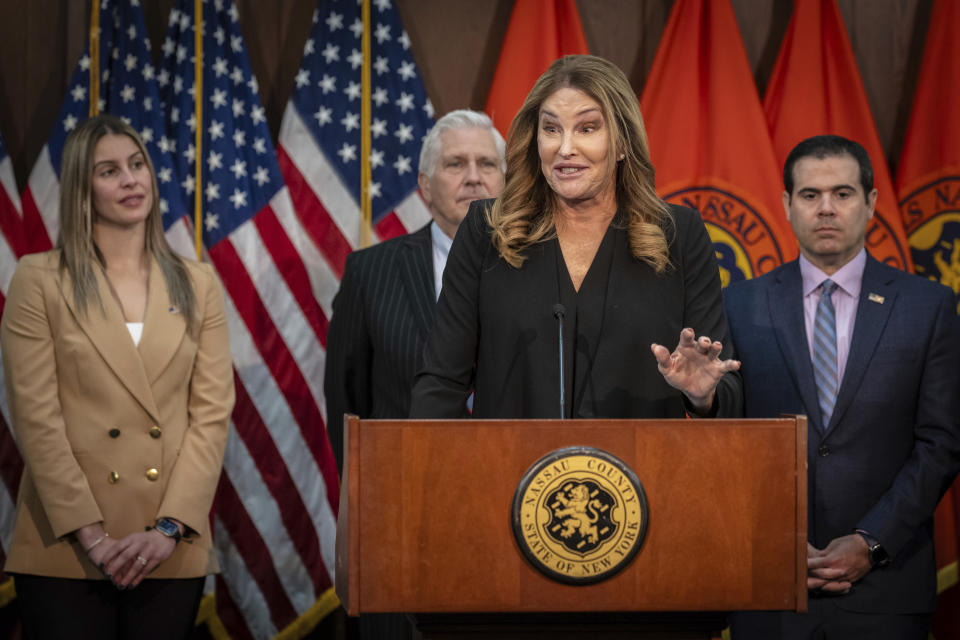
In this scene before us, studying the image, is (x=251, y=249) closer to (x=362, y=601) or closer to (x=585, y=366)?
(x=585, y=366)

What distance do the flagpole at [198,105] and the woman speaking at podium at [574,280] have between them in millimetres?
2439

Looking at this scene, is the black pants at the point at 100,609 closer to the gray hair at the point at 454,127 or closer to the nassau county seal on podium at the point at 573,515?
the gray hair at the point at 454,127

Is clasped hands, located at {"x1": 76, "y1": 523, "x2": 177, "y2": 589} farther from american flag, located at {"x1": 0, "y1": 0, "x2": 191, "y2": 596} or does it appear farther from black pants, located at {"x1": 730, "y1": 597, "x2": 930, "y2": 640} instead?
black pants, located at {"x1": 730, "y1": 597, "x2": 930, "y2": 640}

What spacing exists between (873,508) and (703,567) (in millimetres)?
1583

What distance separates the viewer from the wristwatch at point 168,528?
3020 millimetres

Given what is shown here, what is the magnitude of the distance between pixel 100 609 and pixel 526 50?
8.49ft

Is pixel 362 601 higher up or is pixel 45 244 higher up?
pixel 45 244

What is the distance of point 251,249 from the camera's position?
13.7 ft

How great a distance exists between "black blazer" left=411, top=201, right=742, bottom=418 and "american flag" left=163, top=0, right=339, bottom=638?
2243mm

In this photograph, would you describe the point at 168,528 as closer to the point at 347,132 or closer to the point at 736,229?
the point at 347,132

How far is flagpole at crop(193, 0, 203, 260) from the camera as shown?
13.9 feet

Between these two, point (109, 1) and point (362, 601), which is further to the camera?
point (109, 1)

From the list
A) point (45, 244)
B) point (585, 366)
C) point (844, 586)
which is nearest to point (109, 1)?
point (45, 244)

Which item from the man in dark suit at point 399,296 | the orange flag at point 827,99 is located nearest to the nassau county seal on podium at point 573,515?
the man in dark suit at point 399,296
